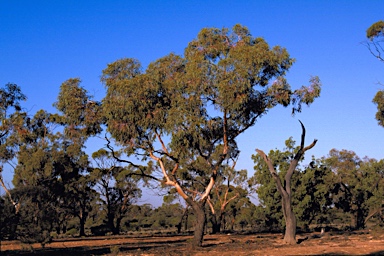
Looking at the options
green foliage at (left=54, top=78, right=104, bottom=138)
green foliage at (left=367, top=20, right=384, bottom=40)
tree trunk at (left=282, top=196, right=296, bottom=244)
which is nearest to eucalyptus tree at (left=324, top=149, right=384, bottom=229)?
green foliage at (left=367, top=20, right=384, bottom=40)

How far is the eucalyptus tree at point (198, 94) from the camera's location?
2562cm

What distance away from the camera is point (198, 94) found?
25.9m

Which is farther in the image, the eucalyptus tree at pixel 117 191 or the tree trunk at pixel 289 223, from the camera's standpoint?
the eucalyptus tree at pixel 117 191

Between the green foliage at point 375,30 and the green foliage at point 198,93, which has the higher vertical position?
the green foliage at point 375,30

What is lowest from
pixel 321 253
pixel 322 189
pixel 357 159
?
pixel 321 253

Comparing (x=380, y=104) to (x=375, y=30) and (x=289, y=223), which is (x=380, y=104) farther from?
(x=289, y=223)

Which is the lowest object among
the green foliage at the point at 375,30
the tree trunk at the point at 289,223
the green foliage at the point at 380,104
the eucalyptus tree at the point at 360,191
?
the tree trunk at the point at 289,223

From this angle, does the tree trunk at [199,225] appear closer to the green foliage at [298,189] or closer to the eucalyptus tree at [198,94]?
the eucalyptus tree at [198,94]

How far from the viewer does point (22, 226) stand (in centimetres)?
2058

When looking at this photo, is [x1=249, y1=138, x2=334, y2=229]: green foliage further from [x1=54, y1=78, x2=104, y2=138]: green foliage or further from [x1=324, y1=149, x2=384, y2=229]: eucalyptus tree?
[x1=54, y1=78, x2=104, y2=138]: green foliage

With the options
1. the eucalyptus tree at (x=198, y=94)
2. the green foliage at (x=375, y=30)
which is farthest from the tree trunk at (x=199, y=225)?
the green foliage at (x=375, y=30)

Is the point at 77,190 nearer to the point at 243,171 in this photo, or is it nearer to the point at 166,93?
the point at 243,171

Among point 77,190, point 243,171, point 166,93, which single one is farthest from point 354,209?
point 166,93

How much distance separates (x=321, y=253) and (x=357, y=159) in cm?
6817
